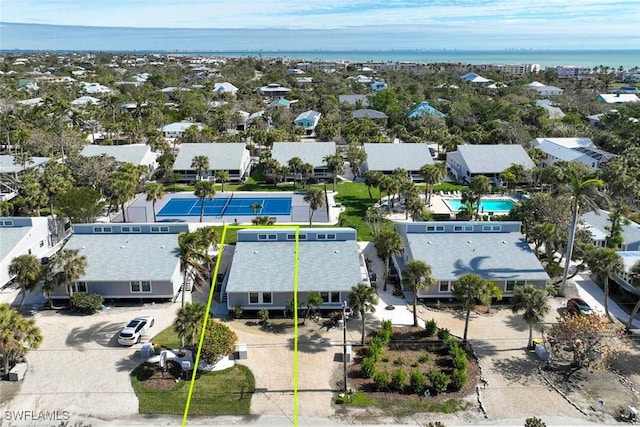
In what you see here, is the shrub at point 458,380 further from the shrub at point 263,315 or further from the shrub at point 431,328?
the shrub at point 263,315

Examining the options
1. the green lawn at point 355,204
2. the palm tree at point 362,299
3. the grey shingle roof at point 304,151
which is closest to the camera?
the palm tree at point 362,299

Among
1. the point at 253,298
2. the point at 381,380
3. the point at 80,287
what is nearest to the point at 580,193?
the point at 381,380

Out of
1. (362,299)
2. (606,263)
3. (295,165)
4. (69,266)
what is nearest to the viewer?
(362,299)

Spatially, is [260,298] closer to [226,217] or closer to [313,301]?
[313,301]

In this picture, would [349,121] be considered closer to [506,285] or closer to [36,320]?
[506,285]

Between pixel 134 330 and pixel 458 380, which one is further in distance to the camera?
pixel 134 330

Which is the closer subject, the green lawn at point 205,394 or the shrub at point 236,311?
the green lawn at point 205,394

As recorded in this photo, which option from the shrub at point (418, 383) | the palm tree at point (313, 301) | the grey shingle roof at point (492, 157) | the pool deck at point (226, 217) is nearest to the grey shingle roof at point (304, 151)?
the pool deck at point (226, 217)
